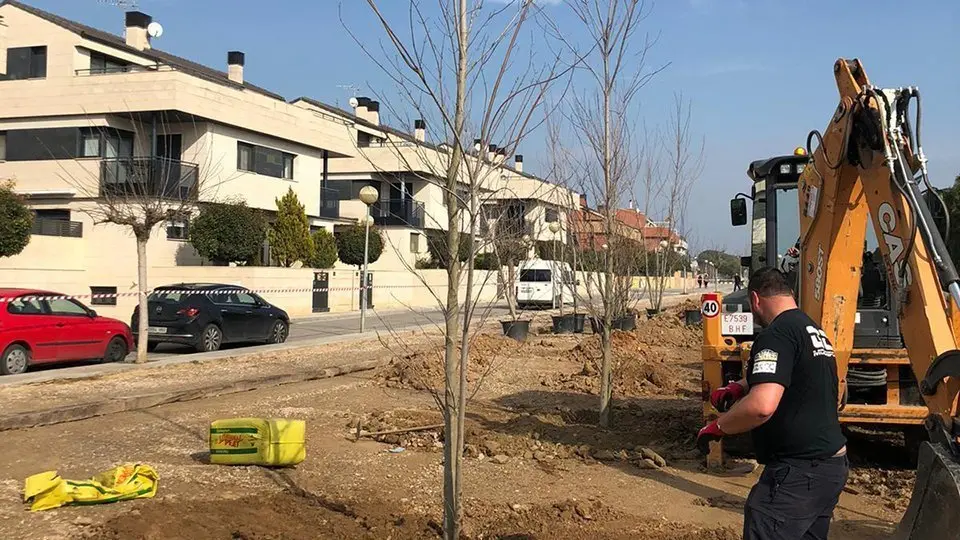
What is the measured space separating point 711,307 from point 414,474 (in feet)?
10.4

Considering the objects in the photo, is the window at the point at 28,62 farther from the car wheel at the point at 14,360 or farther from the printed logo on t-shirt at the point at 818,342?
the printed logo on t-shirt at the point at 818,342

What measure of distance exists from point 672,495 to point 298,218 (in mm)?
26181

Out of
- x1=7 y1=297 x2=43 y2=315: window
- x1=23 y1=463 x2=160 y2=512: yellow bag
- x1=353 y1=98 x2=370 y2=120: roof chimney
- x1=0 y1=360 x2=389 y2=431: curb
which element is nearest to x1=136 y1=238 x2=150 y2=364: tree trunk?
x1=7 y1=297 x2=43 y2=315: window

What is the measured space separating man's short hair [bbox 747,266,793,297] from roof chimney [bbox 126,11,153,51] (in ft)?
126

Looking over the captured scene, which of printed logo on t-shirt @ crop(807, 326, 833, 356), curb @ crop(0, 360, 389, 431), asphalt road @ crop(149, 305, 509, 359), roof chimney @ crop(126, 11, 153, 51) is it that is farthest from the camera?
roof chimney @ crop(126, 11, 153, 51)

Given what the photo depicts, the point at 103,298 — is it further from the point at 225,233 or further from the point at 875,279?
the point at 875,279

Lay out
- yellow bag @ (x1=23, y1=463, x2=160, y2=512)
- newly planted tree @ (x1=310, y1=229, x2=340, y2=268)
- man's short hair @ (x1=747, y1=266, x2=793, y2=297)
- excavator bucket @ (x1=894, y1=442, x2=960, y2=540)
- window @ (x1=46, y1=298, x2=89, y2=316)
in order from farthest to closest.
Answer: newly planted tree @ (x1=310, y1=229, x2=340, y2=268)
window @ (x1=46, y1=298, x2=89, y2=316)
yellow bag @ (x1=23, y1=463, x2=160, y2=512)
man's short hair @ (x1=747, y1=266, x2=793, y2=297)
excavator bucket @ (x1=894, y1=442, x2=960, y2=540)

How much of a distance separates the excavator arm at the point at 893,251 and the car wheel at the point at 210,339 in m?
13.5

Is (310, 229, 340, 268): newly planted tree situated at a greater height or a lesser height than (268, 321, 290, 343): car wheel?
greater

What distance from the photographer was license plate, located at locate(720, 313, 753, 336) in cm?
740

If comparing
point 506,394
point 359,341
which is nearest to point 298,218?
point 359,341

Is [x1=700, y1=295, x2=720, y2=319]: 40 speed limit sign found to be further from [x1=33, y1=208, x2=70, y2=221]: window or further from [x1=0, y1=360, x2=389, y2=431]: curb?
[x1=33, y1=208, x2=70, y2=221]: window

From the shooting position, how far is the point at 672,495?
627cm

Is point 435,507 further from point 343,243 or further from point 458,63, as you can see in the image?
point 343,243
